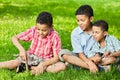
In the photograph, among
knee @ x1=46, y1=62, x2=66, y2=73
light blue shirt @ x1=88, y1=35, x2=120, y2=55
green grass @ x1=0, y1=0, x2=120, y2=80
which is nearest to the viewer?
green grass @ x1=0, y1=0, x2=120, y2=80

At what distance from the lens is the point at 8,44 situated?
940cm

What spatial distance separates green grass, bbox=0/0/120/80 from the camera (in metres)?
7.09

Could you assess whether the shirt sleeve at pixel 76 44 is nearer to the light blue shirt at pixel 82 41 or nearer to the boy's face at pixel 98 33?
the light blue shirt at pixel 82 41

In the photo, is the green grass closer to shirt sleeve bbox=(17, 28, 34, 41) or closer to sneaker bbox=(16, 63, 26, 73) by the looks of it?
sneaker bbox=(16, 63, 26, 73)

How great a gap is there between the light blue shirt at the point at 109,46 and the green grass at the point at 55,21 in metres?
0.37

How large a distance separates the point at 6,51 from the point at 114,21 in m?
5.42

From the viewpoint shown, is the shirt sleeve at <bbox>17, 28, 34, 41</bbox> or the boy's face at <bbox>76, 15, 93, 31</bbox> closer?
the boy's face at <bbox>76, 15, 93, 31</bbox>

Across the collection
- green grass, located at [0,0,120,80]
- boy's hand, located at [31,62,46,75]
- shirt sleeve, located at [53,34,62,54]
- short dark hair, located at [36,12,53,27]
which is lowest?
green grass, located at [0,0,120,80]

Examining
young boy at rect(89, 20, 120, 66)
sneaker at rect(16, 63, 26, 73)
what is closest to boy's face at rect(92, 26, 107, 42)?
young boy at rect(89, 20, 120, 66)

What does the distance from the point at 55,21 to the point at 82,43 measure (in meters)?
5.27

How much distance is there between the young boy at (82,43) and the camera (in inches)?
294

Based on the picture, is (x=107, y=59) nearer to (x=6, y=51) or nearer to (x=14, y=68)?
(x=14, y=68)

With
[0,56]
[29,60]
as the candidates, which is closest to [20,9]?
[0,56]

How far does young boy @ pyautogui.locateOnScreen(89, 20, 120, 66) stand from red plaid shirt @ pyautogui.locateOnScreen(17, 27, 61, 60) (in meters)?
0.63
